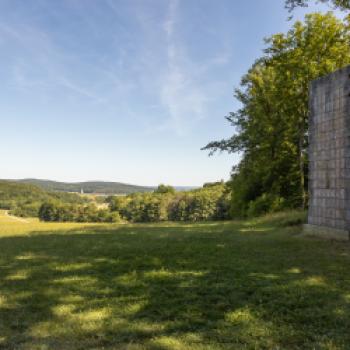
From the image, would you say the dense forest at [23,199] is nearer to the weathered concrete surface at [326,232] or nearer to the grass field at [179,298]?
the weathered concrete surface at [326,232]

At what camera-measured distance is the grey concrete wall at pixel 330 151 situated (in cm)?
1045

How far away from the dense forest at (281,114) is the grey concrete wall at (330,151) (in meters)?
12.1

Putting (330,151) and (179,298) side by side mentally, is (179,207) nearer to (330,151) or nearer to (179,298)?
(330,151)

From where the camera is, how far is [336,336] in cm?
416

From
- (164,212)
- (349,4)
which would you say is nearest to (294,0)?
(349,4)

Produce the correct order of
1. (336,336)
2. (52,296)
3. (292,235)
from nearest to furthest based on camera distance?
(336,336)
(52,296)
(292,235)

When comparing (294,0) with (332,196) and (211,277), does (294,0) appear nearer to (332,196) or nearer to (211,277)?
(332,196)

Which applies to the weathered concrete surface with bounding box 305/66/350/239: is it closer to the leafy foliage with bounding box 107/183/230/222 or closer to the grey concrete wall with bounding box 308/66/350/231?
the grey concrete wall with bounding box 308/66/350/231

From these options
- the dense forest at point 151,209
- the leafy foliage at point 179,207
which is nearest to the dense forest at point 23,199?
the dense forest at point 151,209

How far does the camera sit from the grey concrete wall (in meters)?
10.4

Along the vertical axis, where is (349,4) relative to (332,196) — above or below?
above

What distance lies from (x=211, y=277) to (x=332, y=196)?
6260 millimetres

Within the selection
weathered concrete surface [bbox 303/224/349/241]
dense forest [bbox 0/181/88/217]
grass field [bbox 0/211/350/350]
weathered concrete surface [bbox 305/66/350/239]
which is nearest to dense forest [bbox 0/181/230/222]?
dense forest [bbox 0/181/88/217]

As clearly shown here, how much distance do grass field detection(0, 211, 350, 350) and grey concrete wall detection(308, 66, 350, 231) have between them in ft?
4.91
